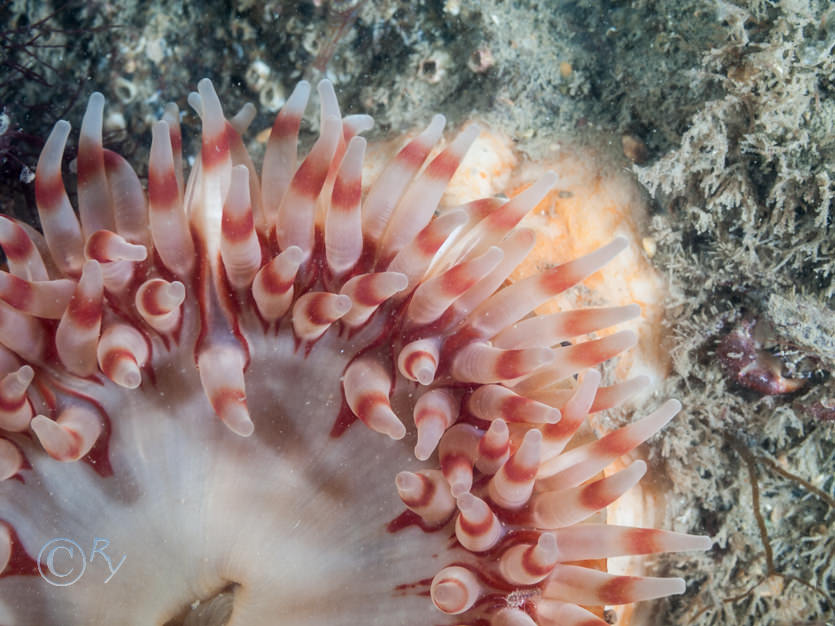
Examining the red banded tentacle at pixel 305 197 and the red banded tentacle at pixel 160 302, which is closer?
the red banded tentacle at pixel 160 302

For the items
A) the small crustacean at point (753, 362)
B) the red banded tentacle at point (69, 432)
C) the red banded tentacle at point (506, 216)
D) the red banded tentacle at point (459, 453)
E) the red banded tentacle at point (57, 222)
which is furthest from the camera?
the small crustacean at point (753, 362)


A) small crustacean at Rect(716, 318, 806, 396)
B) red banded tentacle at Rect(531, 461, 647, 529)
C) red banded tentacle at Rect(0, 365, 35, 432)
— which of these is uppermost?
red banded tentacle at Rect(0, 365, 35, 432)

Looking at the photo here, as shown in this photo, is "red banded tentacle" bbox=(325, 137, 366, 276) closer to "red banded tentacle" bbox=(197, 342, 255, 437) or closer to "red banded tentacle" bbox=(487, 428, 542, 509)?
"red banded tentacle" bbox=(197, 342, 255, 437)

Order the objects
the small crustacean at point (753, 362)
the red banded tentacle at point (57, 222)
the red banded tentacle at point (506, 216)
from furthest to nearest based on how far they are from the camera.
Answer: the small crustacean at point (753, 362), the red banded tentacle at point (506, 216), the red banded tentacle at point (57, 222)

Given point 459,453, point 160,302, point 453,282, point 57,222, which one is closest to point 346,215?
point 453,282

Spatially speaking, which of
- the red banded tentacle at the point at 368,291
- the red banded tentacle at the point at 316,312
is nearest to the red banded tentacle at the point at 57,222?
the red banded tentacle at the point at 316,312

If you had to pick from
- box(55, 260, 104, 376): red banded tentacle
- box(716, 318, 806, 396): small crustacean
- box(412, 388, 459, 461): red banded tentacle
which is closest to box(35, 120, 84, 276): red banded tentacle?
box(55, 260, 104, 376): red banded tentacle

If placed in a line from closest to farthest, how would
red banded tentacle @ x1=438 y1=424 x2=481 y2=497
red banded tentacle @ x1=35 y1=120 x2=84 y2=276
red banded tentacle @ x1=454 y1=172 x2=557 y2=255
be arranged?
1. red banded tentacle @ x1=438 y1=424 x2=481 y2=497
2. red banded tentacle @ x1=35 y1=120 x2=84 y2=276
3. red banded tentacle @ x1=454 y1=172 x2=557 y2=255

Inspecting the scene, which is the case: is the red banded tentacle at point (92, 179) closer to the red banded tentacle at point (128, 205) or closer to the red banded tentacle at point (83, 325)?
the red banded tentacle at point (128, 205)

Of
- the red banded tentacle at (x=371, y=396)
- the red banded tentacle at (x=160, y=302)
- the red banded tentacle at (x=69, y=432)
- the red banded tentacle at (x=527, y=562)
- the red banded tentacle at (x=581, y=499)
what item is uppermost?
the red banded tentacle at (x=160, y=302)

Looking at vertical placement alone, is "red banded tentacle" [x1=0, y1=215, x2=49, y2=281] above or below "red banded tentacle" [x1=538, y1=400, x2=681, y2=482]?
above
